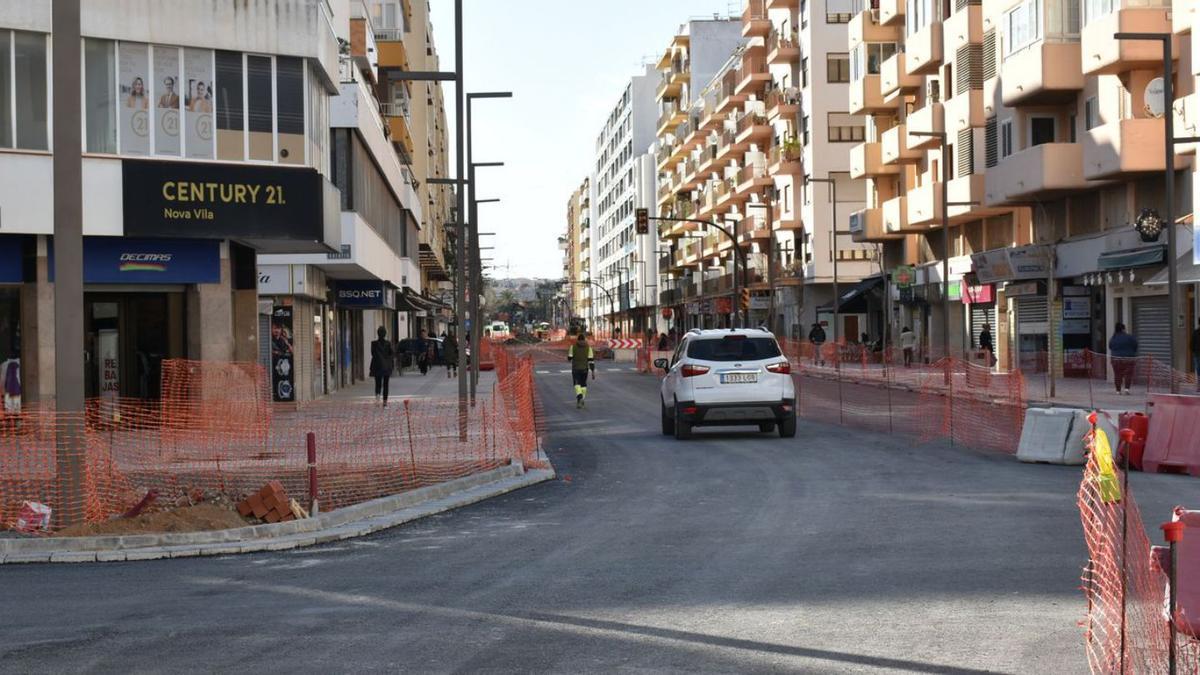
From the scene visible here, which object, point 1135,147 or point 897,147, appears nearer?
point 1135,147

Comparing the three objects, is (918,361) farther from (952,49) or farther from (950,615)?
(950,615)

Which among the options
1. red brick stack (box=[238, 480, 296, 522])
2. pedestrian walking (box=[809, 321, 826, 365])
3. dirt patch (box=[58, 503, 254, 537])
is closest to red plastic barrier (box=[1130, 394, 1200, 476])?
red brick stack (box=[238, 480, 296, 522])

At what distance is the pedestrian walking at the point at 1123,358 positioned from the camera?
33969 mm

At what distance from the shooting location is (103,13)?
25.5 meters

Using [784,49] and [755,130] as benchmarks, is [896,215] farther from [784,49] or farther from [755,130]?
[755,130]

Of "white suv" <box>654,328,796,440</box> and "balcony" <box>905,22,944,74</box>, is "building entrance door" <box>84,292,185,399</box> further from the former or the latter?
"balcony" <box>905,22,944,74</box>

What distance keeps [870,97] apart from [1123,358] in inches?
1144

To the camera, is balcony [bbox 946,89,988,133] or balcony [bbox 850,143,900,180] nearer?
balcony [bbox 946,89,988,133]

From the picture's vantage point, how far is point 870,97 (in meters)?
61.4

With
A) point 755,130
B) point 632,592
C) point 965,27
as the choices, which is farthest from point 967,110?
point 632,592

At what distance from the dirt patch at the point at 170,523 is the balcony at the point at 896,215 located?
151 feet

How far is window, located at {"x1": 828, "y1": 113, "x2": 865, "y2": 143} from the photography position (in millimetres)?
74812

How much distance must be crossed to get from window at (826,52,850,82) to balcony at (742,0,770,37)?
983 centimetres

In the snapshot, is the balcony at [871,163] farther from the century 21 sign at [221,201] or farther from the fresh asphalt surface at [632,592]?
the fresh asphalt surface at [632,592]
